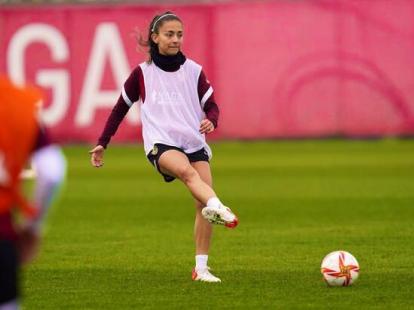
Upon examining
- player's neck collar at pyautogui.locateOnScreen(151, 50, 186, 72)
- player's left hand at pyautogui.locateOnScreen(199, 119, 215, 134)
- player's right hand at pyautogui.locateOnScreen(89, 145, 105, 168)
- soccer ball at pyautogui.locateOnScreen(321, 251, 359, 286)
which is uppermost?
player's neck collar at pyautogui.locateOnScreen(151, 50, 186, 72)

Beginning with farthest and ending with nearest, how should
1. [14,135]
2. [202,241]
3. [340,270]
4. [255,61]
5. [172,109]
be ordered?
1. [255,61]
2. [202,241]
3. [172,109]
4. [340,270]
5. [14,135]

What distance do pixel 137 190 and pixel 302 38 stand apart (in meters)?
12.6

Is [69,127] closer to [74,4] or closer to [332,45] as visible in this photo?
[74,4]

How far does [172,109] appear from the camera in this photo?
10336mm

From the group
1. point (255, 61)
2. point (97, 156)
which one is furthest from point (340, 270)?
point (255, 61)

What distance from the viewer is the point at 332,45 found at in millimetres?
32781

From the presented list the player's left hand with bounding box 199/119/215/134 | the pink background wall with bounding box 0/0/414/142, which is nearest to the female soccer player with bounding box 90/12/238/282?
the player's left hand with bounding box 199/119/215/134

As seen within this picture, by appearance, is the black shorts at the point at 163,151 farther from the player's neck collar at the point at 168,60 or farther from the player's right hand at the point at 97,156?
the player's neck collar at the point at 168,60

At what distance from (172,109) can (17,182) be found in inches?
205

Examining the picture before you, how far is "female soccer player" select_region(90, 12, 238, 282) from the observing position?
33.6 ft

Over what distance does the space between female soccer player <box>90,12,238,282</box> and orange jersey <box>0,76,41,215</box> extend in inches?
194

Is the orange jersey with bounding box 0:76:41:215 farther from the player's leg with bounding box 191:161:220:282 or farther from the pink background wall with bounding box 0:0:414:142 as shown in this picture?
the pink background wall with bounding box 0:0:414:142

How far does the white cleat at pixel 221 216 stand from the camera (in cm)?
920

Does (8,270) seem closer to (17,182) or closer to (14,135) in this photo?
(17,182)
